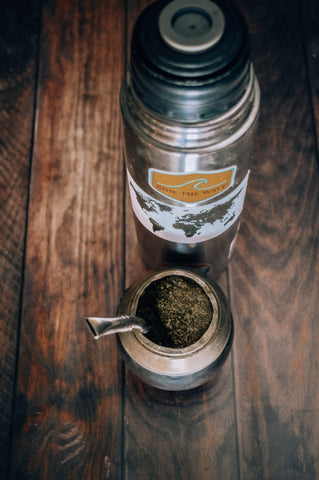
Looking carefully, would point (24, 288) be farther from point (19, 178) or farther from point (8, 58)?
point (8, 58)

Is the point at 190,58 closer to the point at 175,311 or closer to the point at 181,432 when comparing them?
the point at 175,311

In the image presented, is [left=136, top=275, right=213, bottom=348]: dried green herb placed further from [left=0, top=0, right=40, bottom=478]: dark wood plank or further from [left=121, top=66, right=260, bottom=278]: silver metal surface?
[left=0, top=0, right=40, bottom=478]: dark wood plank

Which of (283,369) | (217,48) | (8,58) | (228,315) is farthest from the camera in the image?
(8,58)

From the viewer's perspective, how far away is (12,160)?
0.74 metres

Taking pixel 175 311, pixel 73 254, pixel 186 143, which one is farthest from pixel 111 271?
pixel 186 143

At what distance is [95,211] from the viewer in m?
0.72

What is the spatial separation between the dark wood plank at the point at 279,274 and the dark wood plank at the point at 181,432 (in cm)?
2

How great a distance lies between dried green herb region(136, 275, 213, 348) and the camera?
0.53 metres

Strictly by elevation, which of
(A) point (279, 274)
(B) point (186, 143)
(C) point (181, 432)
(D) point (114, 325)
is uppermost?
(B) point (186, 143)

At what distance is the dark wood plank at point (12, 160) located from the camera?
2.16 ft

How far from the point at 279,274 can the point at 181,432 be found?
0.82 ft

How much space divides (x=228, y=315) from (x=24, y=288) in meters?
0.30

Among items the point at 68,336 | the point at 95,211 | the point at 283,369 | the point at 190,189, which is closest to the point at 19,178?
the point at 95,211

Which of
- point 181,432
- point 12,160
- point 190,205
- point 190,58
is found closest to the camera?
point 190,58
